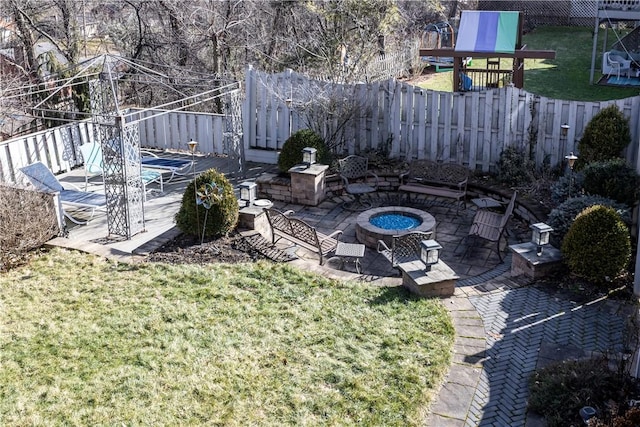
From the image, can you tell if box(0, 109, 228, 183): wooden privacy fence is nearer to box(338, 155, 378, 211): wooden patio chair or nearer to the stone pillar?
the stone pillar

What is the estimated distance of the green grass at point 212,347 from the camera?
19.6 feet

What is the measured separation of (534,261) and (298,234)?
3247mm

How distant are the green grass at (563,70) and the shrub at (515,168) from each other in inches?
278

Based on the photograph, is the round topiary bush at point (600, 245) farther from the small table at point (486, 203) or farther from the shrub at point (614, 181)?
the small table at point (486, 203)

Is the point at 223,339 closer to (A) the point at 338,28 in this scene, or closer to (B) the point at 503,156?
(B) the point at 503,156

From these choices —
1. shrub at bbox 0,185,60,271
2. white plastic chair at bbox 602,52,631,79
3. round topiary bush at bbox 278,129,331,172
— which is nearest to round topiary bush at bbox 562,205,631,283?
round topiary bush at bbox 278,129,331,172

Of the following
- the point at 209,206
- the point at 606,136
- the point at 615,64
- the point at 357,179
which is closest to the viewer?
the point at 209,206

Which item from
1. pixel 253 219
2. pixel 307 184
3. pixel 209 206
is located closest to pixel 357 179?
pixel 307 184

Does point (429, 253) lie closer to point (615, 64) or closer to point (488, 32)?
point (488, 32)

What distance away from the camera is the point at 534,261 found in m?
8.44

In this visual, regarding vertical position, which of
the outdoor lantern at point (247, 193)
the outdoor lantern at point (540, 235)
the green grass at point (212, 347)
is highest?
the outdoor lantern at point (247, 193)

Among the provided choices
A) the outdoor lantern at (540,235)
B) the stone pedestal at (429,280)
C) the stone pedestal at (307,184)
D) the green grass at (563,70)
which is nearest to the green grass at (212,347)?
the stone pedestal at (429,280)

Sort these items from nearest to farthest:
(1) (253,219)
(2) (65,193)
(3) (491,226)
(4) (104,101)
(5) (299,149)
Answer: (3) (491,226) → (4) (104,101) → (1) (253,219) → (2) (65,193) → (5) (299,149)

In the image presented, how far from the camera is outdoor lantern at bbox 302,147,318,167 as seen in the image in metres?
11.6
